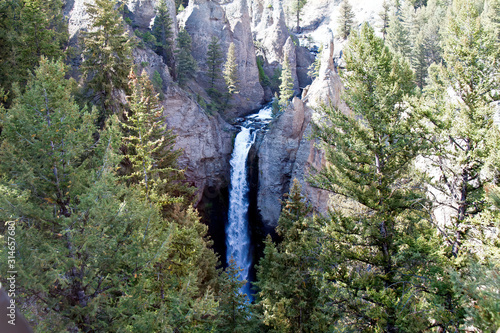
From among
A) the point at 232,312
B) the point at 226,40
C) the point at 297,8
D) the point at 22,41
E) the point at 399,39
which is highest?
the point at 297,8

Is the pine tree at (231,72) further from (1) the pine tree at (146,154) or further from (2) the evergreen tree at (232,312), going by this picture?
(2) the evergreen tree at (232,312)

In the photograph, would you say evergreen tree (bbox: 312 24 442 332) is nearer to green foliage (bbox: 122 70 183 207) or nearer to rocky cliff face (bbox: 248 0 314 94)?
green foliage (bbox: 122 70 183 207)

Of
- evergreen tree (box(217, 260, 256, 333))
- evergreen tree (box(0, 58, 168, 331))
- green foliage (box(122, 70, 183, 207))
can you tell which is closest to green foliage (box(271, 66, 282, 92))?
green foliage (box(122, 70, 183, 207))

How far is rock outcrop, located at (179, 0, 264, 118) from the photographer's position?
141 feet

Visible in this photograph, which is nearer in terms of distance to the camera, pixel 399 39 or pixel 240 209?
pixel 240 209

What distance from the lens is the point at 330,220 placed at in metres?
11.0

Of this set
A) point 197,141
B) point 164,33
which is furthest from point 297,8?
point 197,141

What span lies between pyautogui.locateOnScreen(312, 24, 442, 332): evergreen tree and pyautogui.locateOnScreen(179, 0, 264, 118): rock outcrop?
31420mm

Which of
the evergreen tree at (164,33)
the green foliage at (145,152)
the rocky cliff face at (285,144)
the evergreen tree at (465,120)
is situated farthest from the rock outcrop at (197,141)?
the evergreen tree at (465,120)

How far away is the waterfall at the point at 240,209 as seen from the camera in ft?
90.8

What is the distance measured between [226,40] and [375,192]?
4152 centimetres

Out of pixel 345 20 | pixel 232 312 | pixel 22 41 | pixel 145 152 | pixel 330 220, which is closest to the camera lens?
pixel 330 220

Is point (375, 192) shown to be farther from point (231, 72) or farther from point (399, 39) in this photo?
point (399, 39)

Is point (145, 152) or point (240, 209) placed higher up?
point (240, 209)
